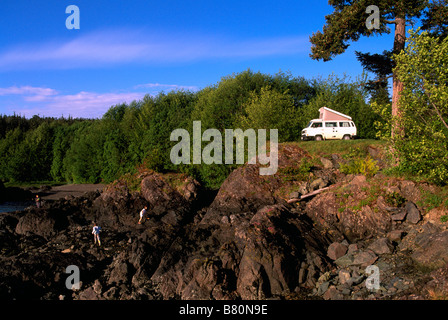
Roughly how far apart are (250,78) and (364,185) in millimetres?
30459

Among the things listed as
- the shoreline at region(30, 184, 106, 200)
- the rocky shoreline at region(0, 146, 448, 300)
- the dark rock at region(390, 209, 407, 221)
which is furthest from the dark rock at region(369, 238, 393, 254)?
the shoreline at region(30, 184, 106, 200)

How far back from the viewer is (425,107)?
745 inches

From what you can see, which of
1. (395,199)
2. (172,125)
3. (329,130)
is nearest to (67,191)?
(172,125)

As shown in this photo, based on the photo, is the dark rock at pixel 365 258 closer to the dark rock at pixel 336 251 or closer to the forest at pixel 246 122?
the dark rock at pixel 336 251

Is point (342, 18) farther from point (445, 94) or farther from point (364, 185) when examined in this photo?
point (364, 185)

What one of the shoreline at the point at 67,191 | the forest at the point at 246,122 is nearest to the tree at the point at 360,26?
the forest at the point at 246,122

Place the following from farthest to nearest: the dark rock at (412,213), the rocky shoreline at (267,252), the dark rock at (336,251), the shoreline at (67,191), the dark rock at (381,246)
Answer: the shoreline at (67,191) → the dark rock at (412,213) → the dark rock at (336,251) → the dark rock at (381,246) → the rocky shoreline at (267,252)

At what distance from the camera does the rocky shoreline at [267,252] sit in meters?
14.6

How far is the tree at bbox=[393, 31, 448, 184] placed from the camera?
18.1 metres

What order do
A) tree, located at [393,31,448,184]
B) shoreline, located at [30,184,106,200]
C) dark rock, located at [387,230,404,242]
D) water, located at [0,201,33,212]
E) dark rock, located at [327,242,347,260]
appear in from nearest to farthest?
dark rock, located at [327,242,347,260]
dark rock, located at [387,230,404,242]
tree, located at [393,31,448,184]
water, located at [0,201,33,212]
shoreline, located at [30,184,106,200]

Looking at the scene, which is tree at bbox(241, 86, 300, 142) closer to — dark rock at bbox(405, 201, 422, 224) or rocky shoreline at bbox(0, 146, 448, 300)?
rocky shoreline at bbox(0, 146, 448, 300)

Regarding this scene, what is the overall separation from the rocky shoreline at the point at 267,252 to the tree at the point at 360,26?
727cm

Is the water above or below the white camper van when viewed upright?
below

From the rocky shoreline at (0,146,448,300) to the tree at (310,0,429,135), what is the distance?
7.27 metres
